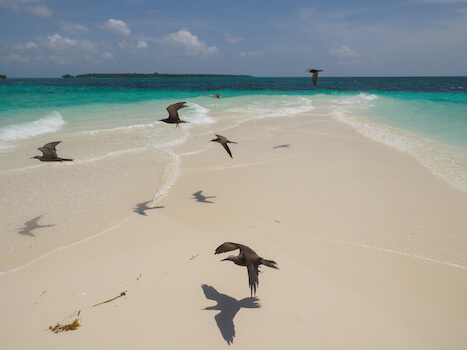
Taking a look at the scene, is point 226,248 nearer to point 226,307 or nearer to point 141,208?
point 226,307

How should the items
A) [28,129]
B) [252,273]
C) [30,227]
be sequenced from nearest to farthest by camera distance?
1. [252,273]
2. [30,227]
3. [28,129]

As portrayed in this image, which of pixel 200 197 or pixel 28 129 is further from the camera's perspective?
pixel 28 129

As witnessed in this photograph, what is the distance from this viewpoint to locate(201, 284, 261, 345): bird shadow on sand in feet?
10.1

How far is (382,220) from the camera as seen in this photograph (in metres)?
5.02

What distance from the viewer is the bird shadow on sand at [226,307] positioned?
3082mm

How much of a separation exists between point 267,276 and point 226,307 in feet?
2.28

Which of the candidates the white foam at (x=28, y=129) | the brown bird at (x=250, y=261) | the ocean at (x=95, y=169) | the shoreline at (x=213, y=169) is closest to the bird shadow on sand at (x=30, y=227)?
the ocean at (x=95, y=169)

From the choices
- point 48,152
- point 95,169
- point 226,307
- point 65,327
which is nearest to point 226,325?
point 226,307

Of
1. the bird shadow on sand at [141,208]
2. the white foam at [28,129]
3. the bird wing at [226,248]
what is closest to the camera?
Result: the bird wing at [226,248]

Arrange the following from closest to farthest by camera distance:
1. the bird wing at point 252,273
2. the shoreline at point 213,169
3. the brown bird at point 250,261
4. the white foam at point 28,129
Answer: the bird wing at point 252,273 → the brown bird at point 250,261 → the shoreline at point 213,169 → the white foam at point 28,129

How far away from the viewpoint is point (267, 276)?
150 inches

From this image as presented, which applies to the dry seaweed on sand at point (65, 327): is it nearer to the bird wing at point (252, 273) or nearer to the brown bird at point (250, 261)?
the brown bird at point (250, 261)

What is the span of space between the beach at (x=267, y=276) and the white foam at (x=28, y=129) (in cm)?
841

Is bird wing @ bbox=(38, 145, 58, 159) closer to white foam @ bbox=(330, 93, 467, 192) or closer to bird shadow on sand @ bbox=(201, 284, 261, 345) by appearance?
bird shadow on sand @ bbox=(201, 284, 261, 345)
